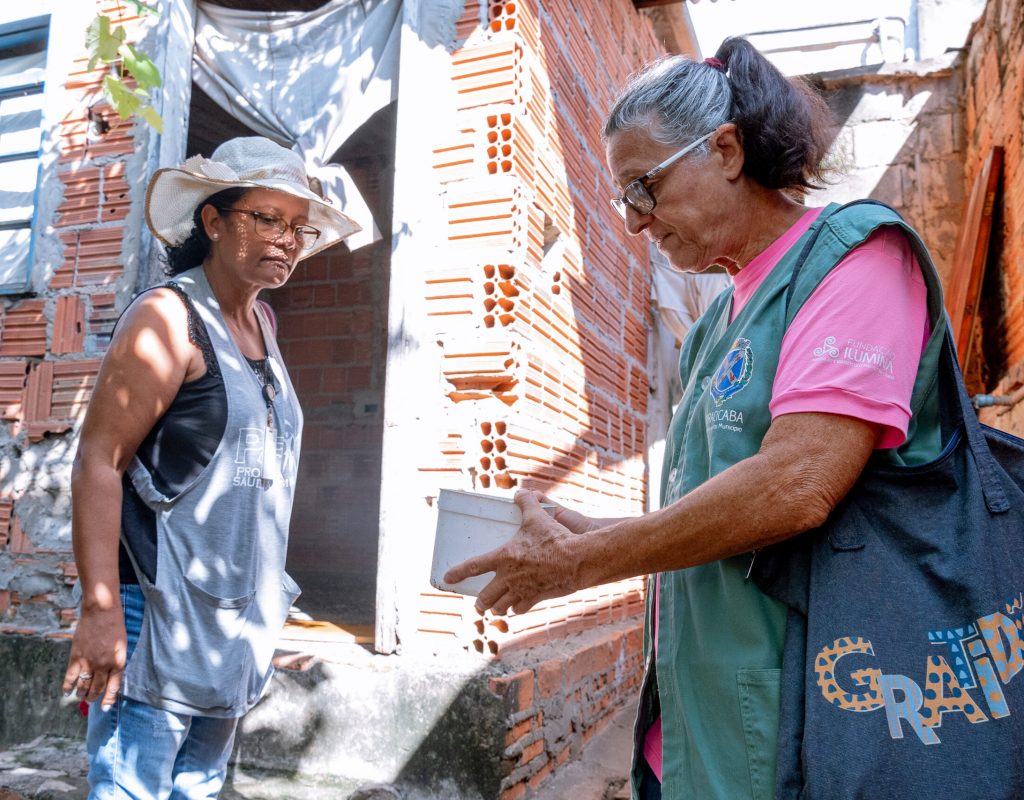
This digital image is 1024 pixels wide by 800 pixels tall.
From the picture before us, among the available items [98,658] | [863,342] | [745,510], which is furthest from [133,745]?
[863,342]

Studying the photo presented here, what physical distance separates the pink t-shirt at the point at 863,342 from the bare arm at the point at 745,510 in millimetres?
29

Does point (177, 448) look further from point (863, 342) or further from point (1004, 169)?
point (1004, 169)

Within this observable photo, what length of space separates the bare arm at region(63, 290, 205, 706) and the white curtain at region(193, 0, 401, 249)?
1.82 meters

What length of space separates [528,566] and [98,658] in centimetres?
101

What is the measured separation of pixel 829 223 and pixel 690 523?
48 cm

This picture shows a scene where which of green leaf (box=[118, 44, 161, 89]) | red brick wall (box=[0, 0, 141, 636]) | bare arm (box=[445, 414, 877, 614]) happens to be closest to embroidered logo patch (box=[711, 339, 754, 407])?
bare arm (box=[445, 414, 877, 614])

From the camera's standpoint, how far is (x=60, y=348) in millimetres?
3857

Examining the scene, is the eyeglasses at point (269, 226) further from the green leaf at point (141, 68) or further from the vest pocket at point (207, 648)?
the vest pocket at point (207, 648)

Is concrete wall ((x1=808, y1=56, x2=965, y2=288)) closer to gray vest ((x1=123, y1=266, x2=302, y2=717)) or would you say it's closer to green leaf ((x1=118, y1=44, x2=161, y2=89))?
green leaf ((x1=118, y1=44, x2=161, y2=89))

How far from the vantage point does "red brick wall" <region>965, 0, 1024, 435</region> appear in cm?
536

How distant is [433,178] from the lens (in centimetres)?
364

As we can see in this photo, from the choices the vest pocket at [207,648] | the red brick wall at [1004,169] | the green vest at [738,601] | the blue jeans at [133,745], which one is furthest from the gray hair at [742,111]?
the red brick wall at [1004,169]

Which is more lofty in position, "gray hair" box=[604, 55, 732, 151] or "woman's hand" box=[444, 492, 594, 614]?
"gray hair" box=[604, 55, 732, 151]

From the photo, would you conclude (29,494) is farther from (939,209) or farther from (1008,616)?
(939,209)
